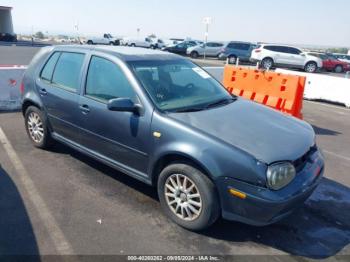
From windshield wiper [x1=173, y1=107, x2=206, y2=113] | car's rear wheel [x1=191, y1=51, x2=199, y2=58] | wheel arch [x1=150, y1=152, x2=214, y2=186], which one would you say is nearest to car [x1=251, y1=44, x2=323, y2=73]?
car's rear wheel [x1=191, y1=51, x2=199, y2=58]

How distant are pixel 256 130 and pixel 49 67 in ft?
10.7

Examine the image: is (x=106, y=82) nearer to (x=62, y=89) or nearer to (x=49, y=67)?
(x=62, y=89)

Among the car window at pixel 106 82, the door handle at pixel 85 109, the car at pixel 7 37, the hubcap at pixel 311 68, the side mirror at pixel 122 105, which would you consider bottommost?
the hubcap at pixel 311 68

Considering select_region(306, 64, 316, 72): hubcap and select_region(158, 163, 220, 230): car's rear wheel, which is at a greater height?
select_region(158, 163, 220, 230): car's rear wheel

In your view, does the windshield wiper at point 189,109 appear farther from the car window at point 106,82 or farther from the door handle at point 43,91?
the door handle at point 43,91

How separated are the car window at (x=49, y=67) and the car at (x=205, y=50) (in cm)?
2875

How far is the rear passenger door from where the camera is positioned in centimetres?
451

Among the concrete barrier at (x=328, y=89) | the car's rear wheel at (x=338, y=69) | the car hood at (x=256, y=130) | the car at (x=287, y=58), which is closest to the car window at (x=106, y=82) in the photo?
the car hood at (x=256, y=130)

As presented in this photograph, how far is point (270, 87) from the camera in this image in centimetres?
757

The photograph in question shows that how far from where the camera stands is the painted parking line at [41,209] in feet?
10.4

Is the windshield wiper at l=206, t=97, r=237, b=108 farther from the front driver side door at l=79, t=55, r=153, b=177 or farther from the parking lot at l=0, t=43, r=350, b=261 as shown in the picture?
the parking lot at l=0, t=43, r=350, b=261

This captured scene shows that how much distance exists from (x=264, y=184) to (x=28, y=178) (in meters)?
3.09

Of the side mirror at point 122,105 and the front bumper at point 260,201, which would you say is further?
the side mirror at point 122,105

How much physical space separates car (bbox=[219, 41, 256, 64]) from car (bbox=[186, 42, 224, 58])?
363cm
